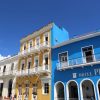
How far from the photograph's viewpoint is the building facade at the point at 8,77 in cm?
2646

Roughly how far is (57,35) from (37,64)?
5805mm

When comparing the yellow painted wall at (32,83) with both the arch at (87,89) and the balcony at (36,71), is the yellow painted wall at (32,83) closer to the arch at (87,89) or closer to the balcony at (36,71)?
the balcony at (36,71)

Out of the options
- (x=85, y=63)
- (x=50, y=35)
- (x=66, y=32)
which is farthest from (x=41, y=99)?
(x=66, y=32)

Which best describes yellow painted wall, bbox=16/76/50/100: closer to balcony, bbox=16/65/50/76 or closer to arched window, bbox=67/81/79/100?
balcony, bbox=16/65/50/76

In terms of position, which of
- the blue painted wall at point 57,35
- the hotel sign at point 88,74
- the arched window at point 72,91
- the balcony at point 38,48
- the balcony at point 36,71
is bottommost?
the arched window at point 72,91

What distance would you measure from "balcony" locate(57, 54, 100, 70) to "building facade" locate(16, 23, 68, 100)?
92.6 inches

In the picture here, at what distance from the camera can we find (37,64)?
916 inches

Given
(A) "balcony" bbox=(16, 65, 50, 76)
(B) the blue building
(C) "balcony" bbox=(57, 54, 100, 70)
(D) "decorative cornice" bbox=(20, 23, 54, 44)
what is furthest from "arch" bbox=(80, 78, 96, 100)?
(D) "decorative cornice" bbox=(20, 23, 54, 44)

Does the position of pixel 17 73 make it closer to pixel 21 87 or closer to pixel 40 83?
pixel 21 87

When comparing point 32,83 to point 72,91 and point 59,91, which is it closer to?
point 59,91

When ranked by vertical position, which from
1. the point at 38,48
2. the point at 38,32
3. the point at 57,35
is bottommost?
the point at 38,48

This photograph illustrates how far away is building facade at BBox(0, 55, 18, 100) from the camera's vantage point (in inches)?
1042

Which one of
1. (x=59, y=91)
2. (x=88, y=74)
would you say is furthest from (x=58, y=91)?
(x=88, y=74)

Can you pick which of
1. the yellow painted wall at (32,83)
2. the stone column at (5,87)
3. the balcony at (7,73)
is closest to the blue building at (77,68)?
the yellow painted wall at (32,83)
